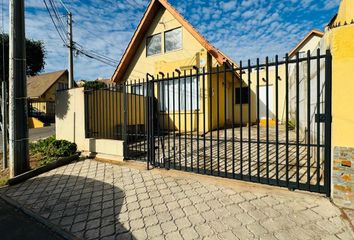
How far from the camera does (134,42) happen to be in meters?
12.9

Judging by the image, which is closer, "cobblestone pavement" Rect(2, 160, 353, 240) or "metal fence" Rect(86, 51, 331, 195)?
"cobblestone pavement" Rect(2, 160, 353, 240)

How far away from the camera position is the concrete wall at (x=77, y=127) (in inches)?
249

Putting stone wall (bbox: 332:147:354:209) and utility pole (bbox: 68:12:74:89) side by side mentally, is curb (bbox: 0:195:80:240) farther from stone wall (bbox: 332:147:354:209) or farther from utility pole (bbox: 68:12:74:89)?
utility pole (bbox: 68:12:74:89)

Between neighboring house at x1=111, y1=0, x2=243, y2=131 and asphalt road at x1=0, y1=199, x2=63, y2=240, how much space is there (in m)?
6.91

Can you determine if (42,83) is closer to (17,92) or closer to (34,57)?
(34,57)

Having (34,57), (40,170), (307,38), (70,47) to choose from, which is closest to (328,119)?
(40,170)

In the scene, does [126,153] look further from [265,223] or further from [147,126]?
[265,223]

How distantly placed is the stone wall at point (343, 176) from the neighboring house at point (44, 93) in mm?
26301

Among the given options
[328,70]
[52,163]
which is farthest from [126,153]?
[328,70]

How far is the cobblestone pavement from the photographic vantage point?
2650 millimetres

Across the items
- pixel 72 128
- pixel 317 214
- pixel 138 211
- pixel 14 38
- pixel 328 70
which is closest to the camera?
pixel 317 214

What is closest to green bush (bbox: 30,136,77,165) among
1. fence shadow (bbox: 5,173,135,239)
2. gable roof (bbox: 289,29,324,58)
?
fence shadow (bbox: 5,173,135,239)

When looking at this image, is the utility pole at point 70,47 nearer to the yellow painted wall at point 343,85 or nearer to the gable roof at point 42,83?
the yellow painted wall at point 343,85

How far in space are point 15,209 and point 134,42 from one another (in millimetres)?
11236
